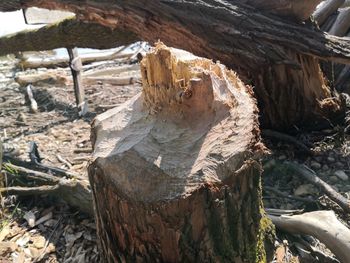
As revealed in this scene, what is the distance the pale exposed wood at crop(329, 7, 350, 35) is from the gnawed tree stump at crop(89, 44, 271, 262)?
7.53 feet

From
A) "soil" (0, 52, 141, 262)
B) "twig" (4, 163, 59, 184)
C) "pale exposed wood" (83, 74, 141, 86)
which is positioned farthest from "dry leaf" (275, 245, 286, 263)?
"pale exposed wood" (83, 74, 141, 86)

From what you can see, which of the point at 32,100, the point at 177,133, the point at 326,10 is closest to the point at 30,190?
the point at 177,133

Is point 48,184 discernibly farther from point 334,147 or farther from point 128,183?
point 334,147

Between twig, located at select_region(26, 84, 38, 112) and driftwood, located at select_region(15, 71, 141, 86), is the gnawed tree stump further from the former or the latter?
driftwood, located at select_region(15, 71, 141, 86)

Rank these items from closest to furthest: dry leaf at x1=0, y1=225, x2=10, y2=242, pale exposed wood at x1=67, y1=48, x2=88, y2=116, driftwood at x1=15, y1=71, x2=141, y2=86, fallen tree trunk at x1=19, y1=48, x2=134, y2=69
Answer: dry leaf at x1=0, y1=225, x2=10, y2=242 < pale exposed wood at x1=67, y1=48, x2=88, y2=116 < driftwood at x1=15, y1=71, x2=141, y2=86 < fallen tree trunk at x1=19, y1=48, x2=134, y2=69

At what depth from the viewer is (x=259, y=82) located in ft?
10.6

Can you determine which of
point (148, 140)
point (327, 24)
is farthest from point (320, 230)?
point (327, 24)

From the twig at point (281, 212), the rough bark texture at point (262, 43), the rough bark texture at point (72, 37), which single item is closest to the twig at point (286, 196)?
the twig at point (281, 212)

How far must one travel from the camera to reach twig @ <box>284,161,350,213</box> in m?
2.54

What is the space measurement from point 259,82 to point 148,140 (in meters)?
1.73

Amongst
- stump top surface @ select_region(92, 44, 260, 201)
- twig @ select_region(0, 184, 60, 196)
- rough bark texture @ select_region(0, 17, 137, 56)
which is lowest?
twig @ select_region(0, 184, 60, 196)

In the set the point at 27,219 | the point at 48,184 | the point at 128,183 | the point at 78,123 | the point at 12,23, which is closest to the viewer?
the point at 128,183

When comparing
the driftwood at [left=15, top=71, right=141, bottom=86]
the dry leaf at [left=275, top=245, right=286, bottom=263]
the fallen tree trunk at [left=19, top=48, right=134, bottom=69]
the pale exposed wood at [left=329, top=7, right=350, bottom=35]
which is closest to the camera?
the dry leaf at [left=275, top=245, right=286, bottom=263]

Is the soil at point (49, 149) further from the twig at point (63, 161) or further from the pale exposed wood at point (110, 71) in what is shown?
the pale exposed wood at point (110, 71)
